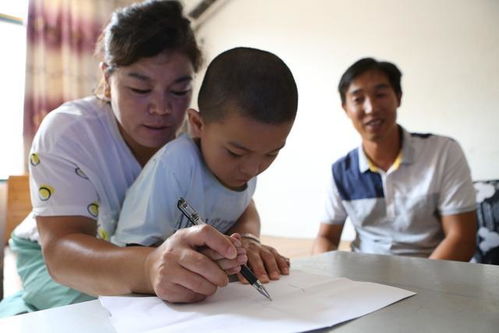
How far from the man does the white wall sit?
48cm

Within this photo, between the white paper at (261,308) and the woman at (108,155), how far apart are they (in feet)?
0.31

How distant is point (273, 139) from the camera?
77 centimetres

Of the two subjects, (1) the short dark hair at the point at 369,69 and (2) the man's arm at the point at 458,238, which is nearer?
(2) the man's arm at the point at 458,238

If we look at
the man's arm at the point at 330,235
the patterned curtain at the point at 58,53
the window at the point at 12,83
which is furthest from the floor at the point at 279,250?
the patterned curtain at the point at 58,53

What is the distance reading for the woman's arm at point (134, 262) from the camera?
0.52 meters

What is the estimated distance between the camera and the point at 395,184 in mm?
1448

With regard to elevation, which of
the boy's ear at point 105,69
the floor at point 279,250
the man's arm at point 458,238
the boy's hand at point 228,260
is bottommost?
the floor at point 279,250

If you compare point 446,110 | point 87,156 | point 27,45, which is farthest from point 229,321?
point 27,45

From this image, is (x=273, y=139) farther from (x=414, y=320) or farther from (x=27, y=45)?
(x=27, y=45)

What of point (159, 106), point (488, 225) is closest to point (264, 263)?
point (159, 106)

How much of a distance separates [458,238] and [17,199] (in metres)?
1.86

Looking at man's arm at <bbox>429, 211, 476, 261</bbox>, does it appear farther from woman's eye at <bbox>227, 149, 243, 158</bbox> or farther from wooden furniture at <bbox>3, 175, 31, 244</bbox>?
wooden furniture at <bbox>3, 175, 31, 244</bbox>

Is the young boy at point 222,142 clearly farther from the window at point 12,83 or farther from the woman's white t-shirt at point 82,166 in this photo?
the window at point 12,83

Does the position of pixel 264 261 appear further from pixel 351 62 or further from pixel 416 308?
pixel 351 62
